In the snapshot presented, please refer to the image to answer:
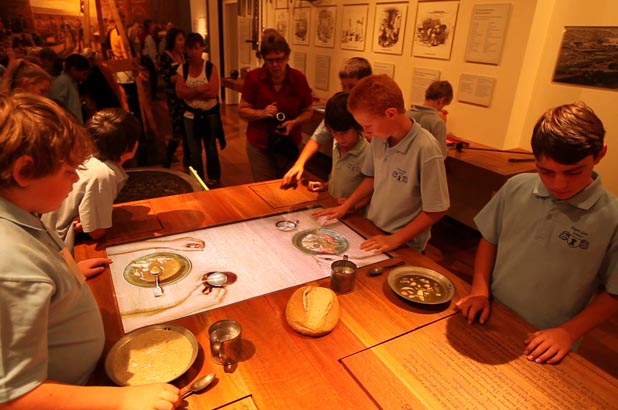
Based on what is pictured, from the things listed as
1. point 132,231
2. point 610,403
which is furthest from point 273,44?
point 610,403

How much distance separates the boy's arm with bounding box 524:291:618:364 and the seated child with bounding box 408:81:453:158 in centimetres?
118

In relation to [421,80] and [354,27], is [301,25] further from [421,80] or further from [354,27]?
[421,80]

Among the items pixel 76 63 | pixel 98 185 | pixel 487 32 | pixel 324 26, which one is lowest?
pixel 98 185

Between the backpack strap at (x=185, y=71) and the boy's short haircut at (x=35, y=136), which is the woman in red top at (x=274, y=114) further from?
the boy's short haircut at (x=35, y=136)

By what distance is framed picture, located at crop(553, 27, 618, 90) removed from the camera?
93.7 inches

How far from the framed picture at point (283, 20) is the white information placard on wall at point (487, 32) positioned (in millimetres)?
3071

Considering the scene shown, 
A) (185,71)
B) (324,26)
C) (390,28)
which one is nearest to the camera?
(185,71)

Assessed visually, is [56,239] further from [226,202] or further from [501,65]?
[501,65]

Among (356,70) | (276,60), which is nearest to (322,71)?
(356,70)

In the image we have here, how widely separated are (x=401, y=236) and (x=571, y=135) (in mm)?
592

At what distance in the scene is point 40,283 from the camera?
62 centimetres

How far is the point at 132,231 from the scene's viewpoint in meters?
1.40

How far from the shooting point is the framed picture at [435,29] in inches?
120

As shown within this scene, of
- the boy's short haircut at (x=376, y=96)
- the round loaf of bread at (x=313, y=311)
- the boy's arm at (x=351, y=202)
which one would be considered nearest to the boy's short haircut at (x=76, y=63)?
the boy's arm at (x=351, y=202)
